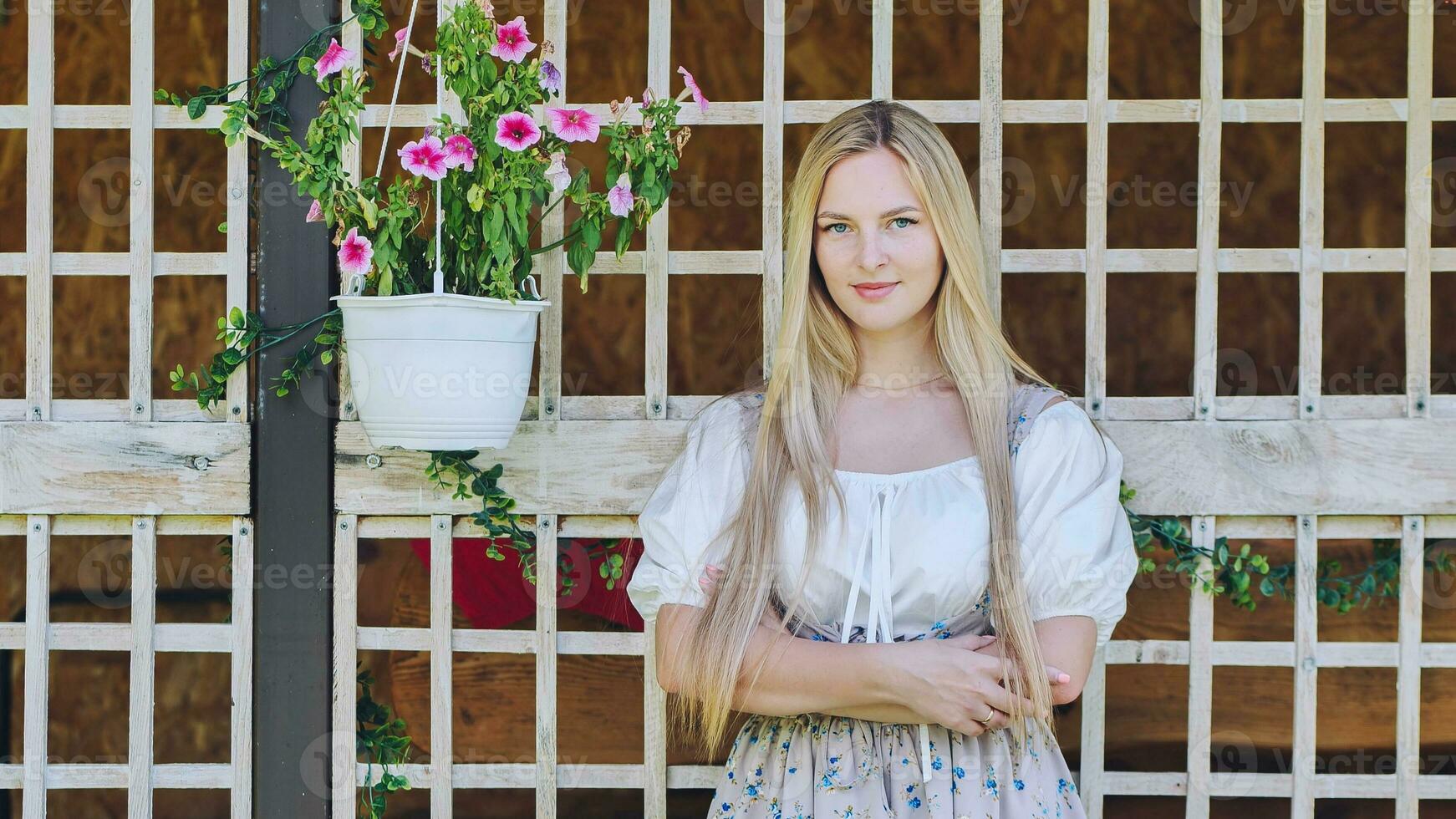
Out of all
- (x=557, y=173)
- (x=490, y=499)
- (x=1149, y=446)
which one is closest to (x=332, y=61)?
(x=557, y=173)

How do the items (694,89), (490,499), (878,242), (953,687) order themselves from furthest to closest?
1. (490,499)
2. (694,89)
3. (878,242)
4. (953,687)

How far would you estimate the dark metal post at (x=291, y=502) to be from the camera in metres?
1.94

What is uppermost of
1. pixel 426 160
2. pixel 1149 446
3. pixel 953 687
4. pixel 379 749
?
pixel 426 160

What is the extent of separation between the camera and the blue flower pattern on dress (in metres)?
1.48

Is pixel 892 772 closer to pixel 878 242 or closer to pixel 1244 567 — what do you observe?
pixel 878 242

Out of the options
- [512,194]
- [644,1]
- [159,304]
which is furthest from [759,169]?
[512,194]

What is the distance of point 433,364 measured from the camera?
164cm

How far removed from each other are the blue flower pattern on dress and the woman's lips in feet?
0.76

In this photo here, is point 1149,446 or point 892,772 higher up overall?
point 1149,446

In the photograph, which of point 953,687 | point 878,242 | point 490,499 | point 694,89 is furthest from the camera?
point 490,499

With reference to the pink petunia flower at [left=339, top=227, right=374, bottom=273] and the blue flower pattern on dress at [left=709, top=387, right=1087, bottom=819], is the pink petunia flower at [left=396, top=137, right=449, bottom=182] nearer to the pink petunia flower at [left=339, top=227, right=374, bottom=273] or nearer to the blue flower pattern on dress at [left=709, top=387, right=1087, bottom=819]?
the pink petunia flower at [left=339, top=227, right=374, bottom=273]

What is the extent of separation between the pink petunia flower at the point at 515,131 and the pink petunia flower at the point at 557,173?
0.23 ft

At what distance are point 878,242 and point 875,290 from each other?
6 centimetres

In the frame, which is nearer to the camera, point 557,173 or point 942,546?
point 942,546
